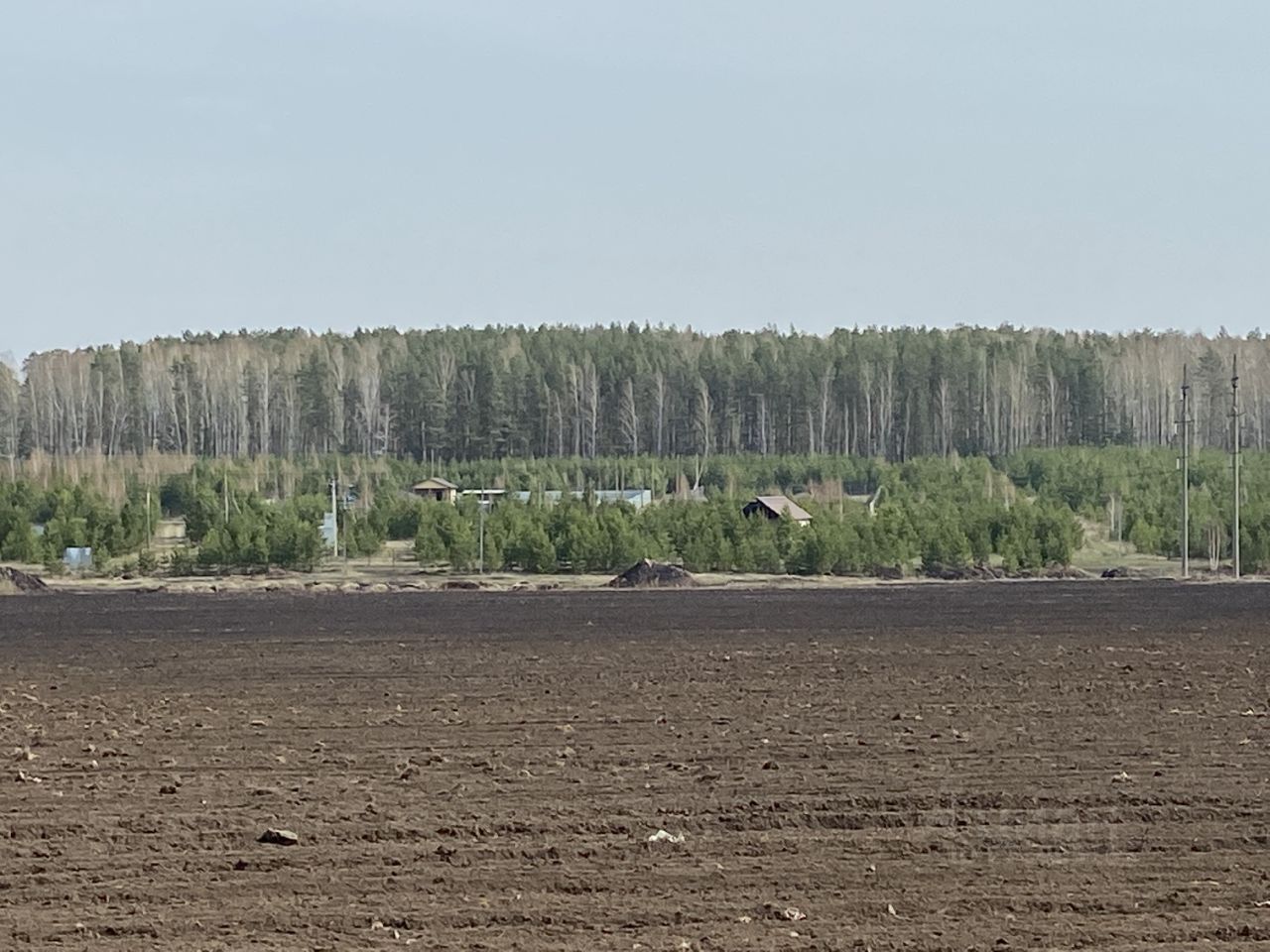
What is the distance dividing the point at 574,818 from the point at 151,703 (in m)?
9.76

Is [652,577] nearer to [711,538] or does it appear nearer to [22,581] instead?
[711,538]

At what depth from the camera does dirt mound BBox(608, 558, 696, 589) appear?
2375 inches

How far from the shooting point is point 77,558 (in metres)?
70.0

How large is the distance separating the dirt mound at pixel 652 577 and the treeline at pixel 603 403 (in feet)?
192

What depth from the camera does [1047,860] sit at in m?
11.1

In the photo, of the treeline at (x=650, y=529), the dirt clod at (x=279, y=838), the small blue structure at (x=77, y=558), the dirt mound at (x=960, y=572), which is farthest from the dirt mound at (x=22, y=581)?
the dirt clod at (x=279, y=838)

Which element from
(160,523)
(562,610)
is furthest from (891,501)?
(562,610)

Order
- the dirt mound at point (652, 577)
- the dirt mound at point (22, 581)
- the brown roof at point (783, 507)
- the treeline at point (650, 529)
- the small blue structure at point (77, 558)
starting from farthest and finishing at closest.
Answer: the brown roof at point (783, 507), the small blue structure at point (77, 558), the treeline at point (650, 529), the dirt mound at point (652, 577), the dirt mound at point (22, 581)

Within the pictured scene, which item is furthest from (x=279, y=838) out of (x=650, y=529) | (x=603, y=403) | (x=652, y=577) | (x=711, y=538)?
(x=603, y=403)

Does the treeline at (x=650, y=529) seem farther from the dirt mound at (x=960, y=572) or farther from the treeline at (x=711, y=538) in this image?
the dirt mound at (x=960, y=572)

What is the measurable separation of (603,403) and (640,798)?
115271 millimetres

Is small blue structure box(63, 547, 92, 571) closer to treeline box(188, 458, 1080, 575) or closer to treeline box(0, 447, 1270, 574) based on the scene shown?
treeline box(0, 447, 1270, 574)

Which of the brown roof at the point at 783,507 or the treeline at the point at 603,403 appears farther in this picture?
the treeline at the point at 603,403

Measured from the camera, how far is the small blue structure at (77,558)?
69375 mm
